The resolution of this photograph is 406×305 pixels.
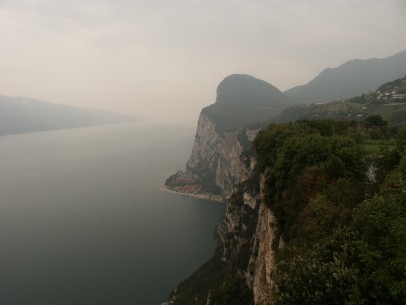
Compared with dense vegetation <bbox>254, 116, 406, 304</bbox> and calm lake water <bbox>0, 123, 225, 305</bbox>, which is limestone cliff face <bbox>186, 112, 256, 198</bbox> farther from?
dense vegetation <bbox>254, 116, 406, 304</bbox>

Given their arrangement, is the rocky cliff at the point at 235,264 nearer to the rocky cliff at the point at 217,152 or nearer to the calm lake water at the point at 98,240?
the calm lake water at the point at 98,240

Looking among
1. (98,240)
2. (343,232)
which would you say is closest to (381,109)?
(98,240)

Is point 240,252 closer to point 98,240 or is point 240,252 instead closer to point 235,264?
point 235,264

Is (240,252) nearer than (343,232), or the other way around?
(343,232)

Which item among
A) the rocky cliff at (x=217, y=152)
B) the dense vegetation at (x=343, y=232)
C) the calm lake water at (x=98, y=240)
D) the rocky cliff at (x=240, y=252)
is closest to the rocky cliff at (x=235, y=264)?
the rocky cliff at (x=240, y=252)

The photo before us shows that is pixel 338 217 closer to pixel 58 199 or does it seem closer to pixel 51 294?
pixel 51 294

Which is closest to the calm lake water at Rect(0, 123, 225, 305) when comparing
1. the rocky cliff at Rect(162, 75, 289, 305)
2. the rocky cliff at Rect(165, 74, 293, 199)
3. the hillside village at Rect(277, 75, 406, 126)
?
the rocky cliff at Rect(162, 75, 289, 305)
